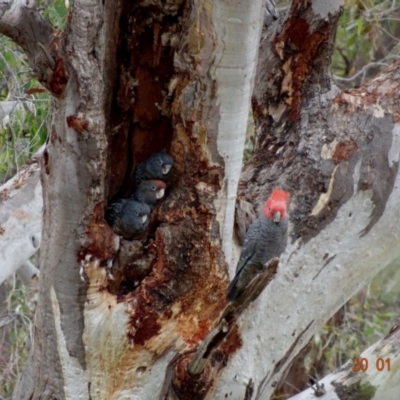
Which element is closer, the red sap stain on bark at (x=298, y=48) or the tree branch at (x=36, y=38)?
the tree branch at (x=36, y=38)

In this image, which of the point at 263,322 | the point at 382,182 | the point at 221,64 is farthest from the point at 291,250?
the point at 221,64

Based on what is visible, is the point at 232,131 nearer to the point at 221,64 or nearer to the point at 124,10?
the point at 221,64

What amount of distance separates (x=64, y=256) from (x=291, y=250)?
752mm

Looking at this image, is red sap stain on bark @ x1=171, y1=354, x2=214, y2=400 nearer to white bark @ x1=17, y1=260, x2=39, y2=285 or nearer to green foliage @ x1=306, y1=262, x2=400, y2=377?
white bark @ x1=17, y1=260, x2=39, y2=285

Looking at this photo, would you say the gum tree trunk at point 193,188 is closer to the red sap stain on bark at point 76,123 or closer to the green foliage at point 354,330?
the red sap stain on bark at point 76,123

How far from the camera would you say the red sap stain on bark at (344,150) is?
2469mm

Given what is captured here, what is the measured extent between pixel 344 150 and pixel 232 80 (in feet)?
1.92

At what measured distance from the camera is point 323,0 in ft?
8.27

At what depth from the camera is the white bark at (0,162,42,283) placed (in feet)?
9.40

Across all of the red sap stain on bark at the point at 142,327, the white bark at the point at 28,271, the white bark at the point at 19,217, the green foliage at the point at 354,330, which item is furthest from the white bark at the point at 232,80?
the green foliage at the point at 354,330

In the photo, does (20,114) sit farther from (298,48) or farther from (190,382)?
(190,382)

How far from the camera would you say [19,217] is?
289cm

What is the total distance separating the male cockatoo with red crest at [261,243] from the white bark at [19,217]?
1.01m

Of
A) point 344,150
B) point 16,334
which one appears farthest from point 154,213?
point 16,334
